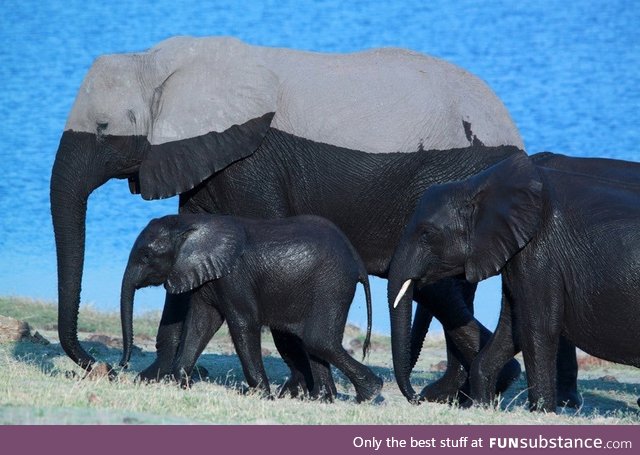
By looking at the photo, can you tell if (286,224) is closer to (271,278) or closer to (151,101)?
(271,278)

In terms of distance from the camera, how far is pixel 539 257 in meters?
11.2

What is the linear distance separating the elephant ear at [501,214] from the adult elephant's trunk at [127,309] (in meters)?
2.99

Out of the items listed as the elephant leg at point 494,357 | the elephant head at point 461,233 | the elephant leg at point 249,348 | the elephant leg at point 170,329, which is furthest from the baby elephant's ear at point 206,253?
the elephant leg at point 494,357

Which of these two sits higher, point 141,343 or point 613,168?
point 613,168

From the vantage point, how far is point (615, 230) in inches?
434

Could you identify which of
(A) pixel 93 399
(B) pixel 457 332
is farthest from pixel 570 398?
(A) pixel 93 399

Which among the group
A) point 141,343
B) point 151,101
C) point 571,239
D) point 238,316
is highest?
point 151,101

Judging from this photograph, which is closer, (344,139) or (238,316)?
(238,316)

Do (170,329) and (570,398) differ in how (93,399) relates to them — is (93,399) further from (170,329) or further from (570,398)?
(570,398)

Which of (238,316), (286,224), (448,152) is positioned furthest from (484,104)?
(238,316)

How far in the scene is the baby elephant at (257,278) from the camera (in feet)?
38.8

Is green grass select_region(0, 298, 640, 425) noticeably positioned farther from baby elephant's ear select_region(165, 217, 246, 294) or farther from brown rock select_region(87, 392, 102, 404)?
baby elephant's ear select_region(165, 217, 246, 294)

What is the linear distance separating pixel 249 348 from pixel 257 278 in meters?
0.62

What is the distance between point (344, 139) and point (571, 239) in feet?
8.65
